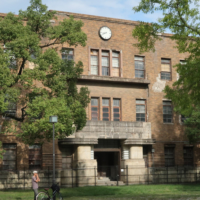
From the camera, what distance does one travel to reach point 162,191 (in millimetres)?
23938

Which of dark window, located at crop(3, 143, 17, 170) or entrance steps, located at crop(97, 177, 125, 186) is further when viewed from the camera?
entrance steps, located at crop(97, 177, 125, 186)

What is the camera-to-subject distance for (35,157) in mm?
28969

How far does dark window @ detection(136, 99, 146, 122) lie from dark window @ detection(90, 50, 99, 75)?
14.3ft

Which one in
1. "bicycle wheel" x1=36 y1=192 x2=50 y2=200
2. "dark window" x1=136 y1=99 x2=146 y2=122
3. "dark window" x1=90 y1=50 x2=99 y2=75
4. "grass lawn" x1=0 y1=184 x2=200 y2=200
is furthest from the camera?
"dark window" x1=136 y1=99 x2=146 y2=122

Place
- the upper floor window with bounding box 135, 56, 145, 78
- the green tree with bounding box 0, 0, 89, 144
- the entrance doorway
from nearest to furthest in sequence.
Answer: the green tree with bounding box 0, 0, 89, 144 → the entrance doorway → the upper floor window with bounding box 135, 56, 145, 78

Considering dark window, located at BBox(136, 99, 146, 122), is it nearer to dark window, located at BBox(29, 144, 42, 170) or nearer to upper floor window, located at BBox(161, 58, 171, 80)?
upper floor window, located at BBox(161, 58, 171, 80)

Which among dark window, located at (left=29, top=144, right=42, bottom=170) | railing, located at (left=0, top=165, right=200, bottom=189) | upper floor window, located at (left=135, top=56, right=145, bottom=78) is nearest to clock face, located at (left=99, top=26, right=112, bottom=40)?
upper floor window, located at (left=135, top=56, right=145, bottom=78)

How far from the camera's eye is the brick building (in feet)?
94.7

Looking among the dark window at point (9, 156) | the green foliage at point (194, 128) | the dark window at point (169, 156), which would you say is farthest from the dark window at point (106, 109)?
the dark window at point (9, 156)

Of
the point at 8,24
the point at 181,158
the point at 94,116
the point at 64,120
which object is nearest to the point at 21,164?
the point at 94,116

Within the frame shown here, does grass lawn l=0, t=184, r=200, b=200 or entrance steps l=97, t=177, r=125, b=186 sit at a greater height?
entrance steps l=97, t=177, r=125, b=186

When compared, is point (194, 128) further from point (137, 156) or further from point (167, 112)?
point (137, 156)

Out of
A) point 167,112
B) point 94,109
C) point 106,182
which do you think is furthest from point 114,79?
point 106,182

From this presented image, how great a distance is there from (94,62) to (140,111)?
18.1 ft
